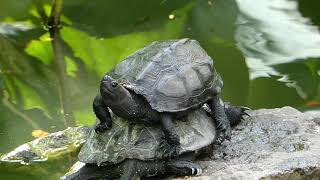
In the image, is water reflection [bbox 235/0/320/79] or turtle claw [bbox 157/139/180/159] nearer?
turtle claw [bbox 157/139/180/159]

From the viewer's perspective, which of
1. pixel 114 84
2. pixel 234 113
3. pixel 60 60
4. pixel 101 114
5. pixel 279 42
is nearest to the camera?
pixel 114 84

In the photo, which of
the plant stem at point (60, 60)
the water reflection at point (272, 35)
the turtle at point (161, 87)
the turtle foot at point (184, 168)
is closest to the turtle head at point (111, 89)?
the turtle at point (161, 87)

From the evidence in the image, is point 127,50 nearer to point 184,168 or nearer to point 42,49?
point 42,49

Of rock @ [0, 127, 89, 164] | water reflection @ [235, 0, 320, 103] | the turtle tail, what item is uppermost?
the turtle tail

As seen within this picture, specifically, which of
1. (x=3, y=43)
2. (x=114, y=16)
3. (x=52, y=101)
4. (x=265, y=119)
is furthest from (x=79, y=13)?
(x=265, y=119)

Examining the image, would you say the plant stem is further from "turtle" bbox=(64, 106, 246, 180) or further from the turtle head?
the turtle head

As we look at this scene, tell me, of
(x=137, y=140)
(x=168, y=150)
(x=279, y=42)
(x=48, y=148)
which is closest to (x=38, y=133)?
(x=48, y=148)

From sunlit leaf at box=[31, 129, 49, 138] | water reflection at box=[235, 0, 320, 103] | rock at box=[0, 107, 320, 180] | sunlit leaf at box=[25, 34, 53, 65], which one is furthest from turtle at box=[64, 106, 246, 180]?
sunlit leaf at box=[25, 34, 53, 65]
